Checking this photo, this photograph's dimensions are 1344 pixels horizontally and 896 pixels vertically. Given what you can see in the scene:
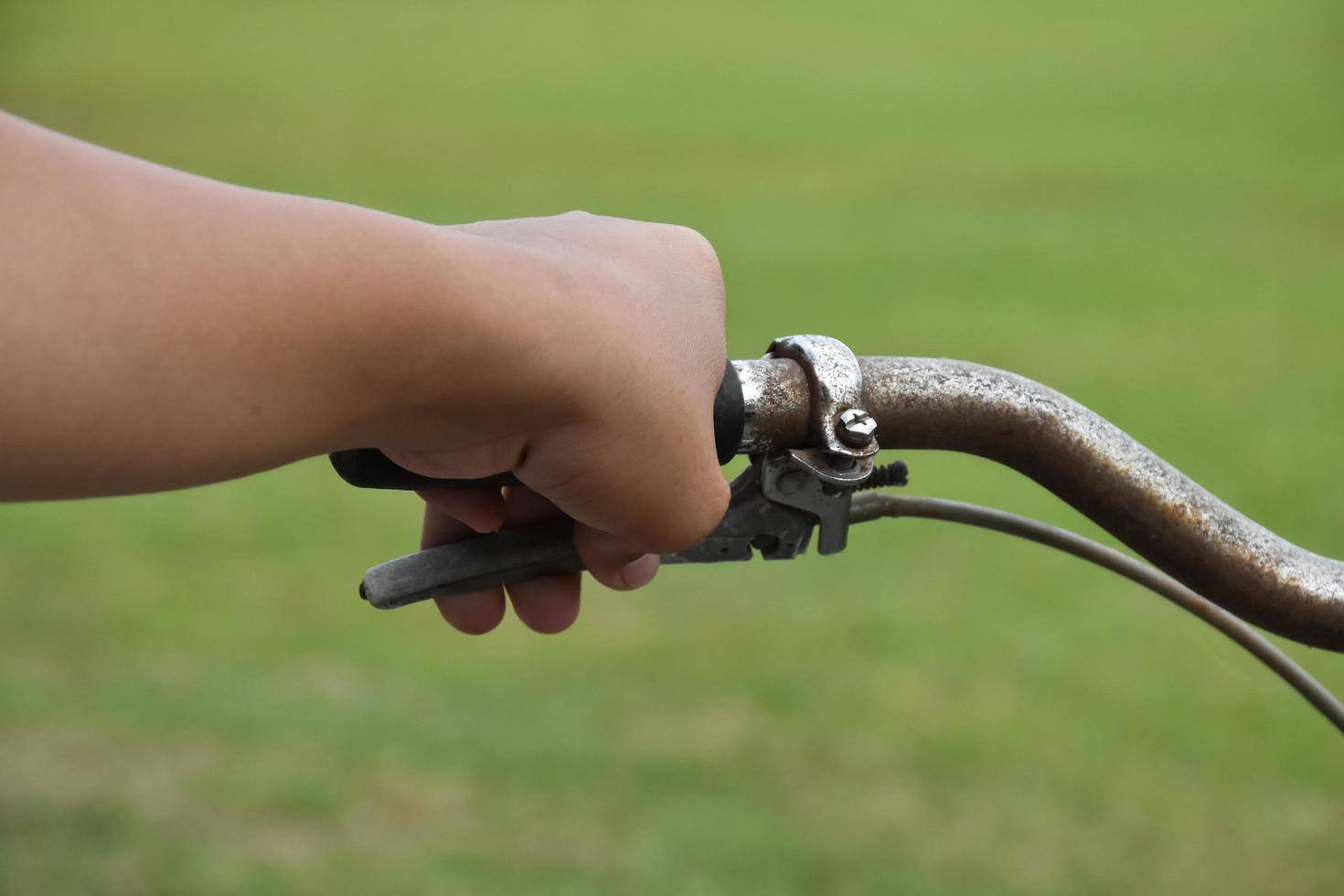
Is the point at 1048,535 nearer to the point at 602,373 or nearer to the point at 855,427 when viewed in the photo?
the point at 855,427

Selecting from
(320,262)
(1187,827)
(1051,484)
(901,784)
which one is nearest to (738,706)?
(901,784)

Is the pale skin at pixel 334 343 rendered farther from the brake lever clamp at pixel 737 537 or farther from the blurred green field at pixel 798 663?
the blurred green field at pixel 798 663

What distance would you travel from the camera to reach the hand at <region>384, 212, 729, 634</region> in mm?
478

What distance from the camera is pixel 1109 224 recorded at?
587 cm

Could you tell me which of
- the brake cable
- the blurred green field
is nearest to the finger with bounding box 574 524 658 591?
the brake cable

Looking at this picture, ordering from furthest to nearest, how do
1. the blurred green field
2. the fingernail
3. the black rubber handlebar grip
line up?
the blurred green field
the fingernail
the black rubber handlebar grip

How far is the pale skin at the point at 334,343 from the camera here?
0.39m

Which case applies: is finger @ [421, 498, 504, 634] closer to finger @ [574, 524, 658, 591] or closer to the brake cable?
finger @ [574, 524, 658, 591]

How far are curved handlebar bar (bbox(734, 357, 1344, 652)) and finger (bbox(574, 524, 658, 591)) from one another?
12cm

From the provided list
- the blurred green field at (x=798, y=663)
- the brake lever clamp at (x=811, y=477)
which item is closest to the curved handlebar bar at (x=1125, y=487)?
the brake lever clamp at (x=811, y=477)

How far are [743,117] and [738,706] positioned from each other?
547 centimetres

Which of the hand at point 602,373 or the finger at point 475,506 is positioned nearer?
the hand at point 602,373

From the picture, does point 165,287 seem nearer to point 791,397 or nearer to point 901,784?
point 791,397

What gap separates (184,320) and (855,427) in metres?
0.25
